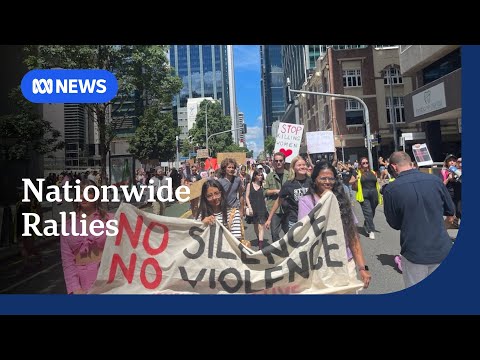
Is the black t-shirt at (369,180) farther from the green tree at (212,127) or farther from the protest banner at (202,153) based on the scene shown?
the protest banner at (202,153)

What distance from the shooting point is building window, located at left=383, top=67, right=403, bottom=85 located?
337 cm

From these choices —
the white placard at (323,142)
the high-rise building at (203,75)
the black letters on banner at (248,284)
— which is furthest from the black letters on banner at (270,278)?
the high-rise building at (203,75)

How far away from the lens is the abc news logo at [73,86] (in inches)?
132

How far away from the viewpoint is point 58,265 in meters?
3.28

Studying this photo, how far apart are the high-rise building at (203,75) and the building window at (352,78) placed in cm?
→ 93

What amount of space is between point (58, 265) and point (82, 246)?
0.74 ft

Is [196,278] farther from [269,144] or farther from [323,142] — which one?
[323,142]

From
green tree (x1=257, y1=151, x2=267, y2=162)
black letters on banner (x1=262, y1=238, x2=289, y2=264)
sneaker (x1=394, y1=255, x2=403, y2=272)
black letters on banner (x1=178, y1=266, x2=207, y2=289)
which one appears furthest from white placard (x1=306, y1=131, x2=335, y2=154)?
black letters on banner (x1=178, y1=266, x2=207, y2=289)

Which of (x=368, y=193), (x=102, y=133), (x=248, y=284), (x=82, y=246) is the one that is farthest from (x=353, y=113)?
(x=82, y=246)

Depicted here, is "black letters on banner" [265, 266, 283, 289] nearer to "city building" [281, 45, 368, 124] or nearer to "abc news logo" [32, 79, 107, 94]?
"city building" [281, 45, 368, 124]

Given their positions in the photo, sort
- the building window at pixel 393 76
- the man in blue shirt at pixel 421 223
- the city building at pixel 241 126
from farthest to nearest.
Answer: the city building at pixel 241 126 < the building window at pixel 393 76 < the man in blue shirt at pixel 421 223
